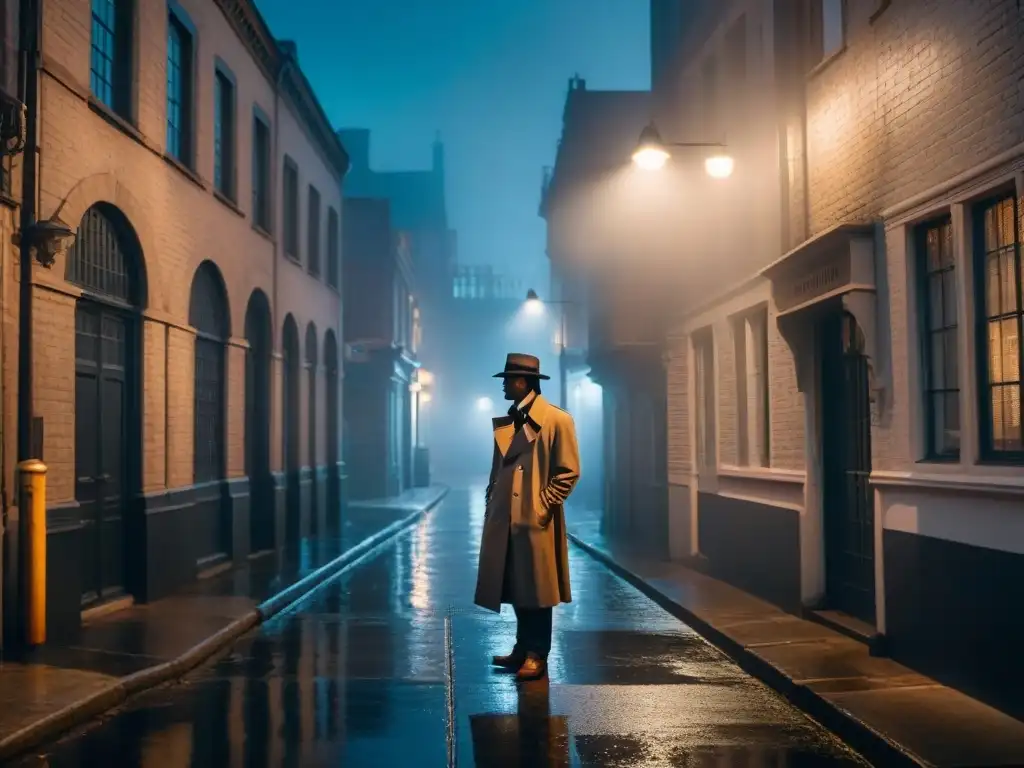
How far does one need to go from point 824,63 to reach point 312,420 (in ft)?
50.9

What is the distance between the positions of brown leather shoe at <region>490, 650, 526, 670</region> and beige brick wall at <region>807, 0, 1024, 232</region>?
4.28 meters

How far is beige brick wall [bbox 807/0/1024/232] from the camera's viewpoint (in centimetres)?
752

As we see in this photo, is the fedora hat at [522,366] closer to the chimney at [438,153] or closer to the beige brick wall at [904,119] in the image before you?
the beige brick wall at [904,119]

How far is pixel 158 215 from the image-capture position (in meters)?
14.3

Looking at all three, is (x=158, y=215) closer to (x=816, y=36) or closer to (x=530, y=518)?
(x=816, y=36)

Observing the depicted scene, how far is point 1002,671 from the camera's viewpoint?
7.25 metres

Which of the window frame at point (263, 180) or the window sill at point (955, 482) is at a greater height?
the window frame at point (263, 180)

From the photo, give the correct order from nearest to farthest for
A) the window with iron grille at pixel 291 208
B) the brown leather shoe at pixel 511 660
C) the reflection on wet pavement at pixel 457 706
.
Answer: the reflection on wet pavement at pixel 457 706
the brown leather shoe at pixel 511 660
the window with iron grille at pixel 291 208

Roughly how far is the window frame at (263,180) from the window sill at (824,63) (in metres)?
11.2

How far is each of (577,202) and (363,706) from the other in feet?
81.2

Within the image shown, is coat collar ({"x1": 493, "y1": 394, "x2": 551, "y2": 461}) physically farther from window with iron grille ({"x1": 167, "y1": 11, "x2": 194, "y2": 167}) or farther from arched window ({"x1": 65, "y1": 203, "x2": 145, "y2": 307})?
window with iron grille ({"x1": 167, "y1": 11, "x2": 194, "y2": 167})

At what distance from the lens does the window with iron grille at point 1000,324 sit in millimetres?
7480

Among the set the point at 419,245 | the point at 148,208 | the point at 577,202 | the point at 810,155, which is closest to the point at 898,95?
the point at 810,155

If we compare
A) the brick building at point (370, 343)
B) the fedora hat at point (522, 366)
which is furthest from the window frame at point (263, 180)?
the brick building at point (370, 343)
